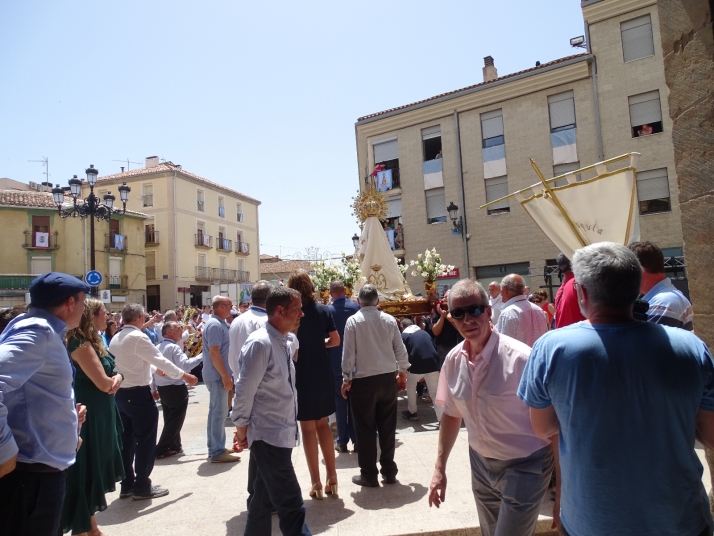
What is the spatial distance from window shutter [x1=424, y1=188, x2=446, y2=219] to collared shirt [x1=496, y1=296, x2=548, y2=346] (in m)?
17.6

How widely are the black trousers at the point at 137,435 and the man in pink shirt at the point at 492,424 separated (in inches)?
130

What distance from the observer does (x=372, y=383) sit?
5109 mm

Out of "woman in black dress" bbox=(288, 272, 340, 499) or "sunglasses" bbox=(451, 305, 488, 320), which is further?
"woman in black dress" bbox=(288, 272, 340, 499)

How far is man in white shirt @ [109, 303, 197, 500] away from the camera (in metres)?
4.90

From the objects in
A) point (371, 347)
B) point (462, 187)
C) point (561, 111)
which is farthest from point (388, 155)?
point (371, 347)

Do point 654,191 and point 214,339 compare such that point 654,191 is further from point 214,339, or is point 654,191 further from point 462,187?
point 214,339

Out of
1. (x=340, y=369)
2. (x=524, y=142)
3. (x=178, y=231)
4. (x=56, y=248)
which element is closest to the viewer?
(x=340, y=369)

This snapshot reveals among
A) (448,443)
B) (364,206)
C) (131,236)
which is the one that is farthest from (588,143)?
(131,236)

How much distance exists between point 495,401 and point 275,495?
1.65 meters

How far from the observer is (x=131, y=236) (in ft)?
118

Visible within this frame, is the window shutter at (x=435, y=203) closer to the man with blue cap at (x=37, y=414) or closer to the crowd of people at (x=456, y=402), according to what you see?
the crowd of people at (x=456, y=402)

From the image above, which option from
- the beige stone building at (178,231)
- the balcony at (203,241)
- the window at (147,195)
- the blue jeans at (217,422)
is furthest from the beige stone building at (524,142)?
the window at (147,195)

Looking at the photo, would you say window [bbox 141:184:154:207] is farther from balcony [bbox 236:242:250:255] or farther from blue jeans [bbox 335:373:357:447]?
blue jeans [bbox 335:373:357:447]

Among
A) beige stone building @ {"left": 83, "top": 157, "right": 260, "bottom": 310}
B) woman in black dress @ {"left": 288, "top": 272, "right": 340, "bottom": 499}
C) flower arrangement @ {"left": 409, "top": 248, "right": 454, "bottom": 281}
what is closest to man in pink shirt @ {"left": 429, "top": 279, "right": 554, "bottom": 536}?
woman in black dress @ {"left": 288, "top": 272, "right": 340, "bottom": 499}
